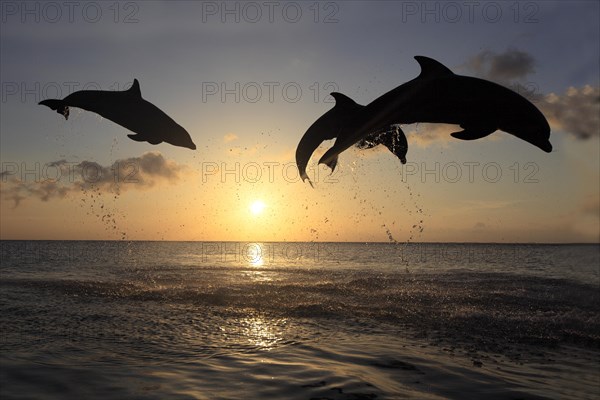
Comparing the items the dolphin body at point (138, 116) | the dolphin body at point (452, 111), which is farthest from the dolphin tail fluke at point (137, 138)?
the dolphin body at point (452, 111)

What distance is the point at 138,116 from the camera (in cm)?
616

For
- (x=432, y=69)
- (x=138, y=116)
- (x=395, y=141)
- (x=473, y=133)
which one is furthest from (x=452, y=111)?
(x=138, y=116)

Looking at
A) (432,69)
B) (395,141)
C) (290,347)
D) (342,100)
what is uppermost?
(432,69)

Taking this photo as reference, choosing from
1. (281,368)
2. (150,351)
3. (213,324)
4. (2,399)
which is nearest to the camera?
(2,399)

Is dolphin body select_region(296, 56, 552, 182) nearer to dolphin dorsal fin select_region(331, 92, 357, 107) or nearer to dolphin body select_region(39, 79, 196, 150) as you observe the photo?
dolphin dorsal fin select_region(331, 92, 357, 107)

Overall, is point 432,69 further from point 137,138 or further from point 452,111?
point 137,138

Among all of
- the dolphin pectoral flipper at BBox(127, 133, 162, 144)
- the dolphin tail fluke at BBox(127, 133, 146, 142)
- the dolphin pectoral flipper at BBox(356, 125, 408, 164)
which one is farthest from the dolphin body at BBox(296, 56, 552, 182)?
the dolphin tail fluke at BBox(127, 133, 146, 142)

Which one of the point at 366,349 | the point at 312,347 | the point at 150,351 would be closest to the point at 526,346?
the point at 366,349

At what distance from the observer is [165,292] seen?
18109 mm

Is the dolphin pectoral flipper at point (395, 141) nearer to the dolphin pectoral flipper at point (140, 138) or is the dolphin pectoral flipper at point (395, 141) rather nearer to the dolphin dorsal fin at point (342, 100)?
the dolphin dorsal fin at point (342, 100)

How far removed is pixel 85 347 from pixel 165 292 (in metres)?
9.38

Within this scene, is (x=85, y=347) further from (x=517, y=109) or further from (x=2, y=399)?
(x=517, y=109)

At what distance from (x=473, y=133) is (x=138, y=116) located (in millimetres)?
4637

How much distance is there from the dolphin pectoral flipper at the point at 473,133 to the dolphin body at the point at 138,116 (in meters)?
3.85
